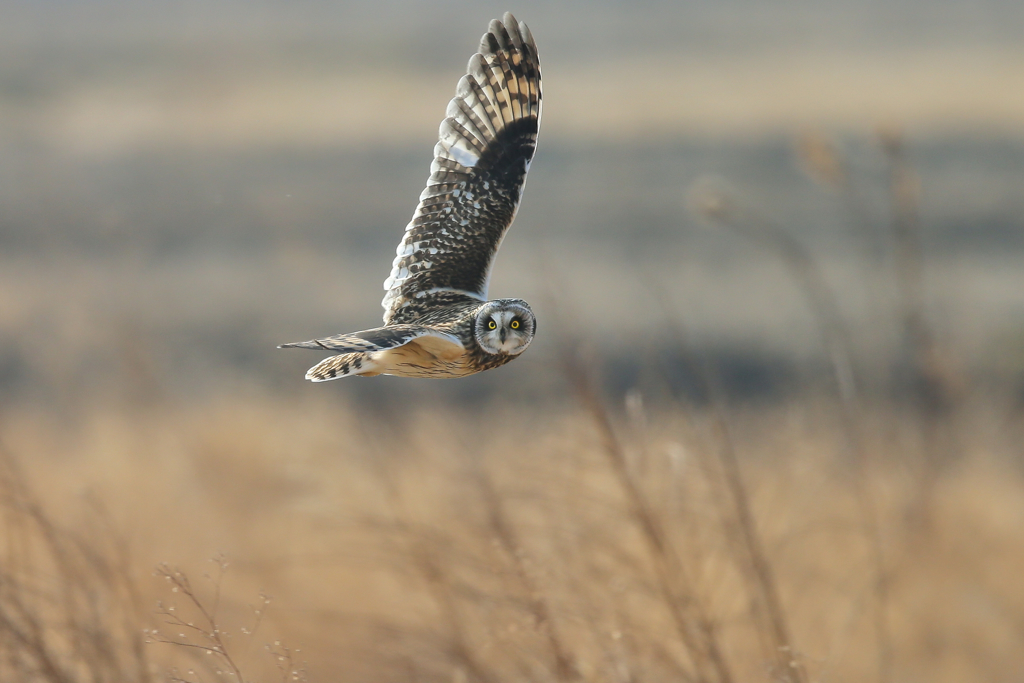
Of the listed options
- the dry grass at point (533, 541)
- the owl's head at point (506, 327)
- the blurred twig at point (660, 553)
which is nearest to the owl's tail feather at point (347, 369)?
the owl's head at point (506, 327)

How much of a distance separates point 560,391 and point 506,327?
7.61m

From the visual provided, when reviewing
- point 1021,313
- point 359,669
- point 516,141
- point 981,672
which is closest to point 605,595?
point 359,669

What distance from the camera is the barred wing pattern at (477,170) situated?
2.40 meters

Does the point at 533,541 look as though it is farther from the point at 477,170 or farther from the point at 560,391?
the point at 560,391

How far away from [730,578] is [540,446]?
192 centimetres

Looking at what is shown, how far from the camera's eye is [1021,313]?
1009cm

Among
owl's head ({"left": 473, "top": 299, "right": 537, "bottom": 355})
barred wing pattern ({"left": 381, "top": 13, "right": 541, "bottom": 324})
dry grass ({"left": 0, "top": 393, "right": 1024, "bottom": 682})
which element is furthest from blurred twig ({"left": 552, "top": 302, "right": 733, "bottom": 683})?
owl's head ({"left": 473, "top": 299, "right": 537, "bottom": 355})

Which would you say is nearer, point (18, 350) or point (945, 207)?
point (18, 350)

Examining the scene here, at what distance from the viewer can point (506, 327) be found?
1.56 metres

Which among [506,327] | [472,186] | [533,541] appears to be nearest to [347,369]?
[506,327]

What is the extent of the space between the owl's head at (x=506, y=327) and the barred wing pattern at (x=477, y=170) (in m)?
0.71

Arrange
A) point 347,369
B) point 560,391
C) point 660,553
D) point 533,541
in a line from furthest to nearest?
point 560,391
point 533,541
point 660,553
point 347,369

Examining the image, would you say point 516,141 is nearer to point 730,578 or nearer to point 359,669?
point 359,669

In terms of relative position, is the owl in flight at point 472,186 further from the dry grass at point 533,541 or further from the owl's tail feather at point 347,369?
the dry grass at point 533,541
